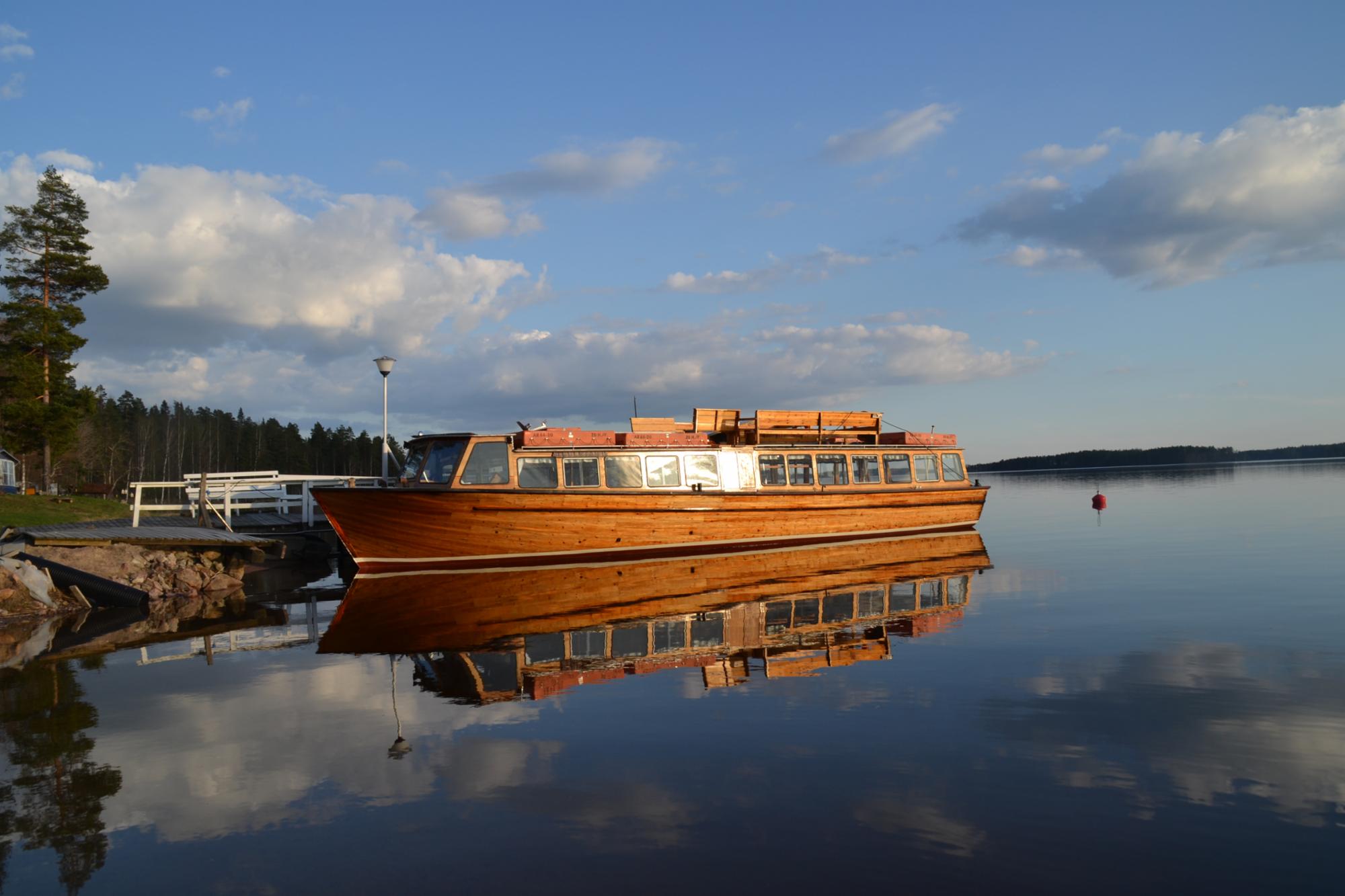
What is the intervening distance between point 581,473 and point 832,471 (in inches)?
335

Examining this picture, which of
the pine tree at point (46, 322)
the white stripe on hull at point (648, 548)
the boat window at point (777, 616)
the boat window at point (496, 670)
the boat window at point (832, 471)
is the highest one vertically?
the pine tree at point (46, 322)

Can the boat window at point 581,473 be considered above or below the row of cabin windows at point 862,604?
above

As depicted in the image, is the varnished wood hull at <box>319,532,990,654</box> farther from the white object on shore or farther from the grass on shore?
the grass on shore

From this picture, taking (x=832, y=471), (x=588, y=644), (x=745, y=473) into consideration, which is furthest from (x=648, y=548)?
(x=588, y=644)

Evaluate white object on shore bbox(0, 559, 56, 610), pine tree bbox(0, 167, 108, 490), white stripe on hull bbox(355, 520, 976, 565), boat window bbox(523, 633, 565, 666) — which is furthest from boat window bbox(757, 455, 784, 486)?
pine tree bbox(0, 167, 108, 490)

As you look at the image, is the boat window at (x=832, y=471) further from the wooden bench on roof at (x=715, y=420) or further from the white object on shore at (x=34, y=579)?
the white object on shore at (x=34, y=579)

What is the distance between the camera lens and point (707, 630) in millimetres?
12141

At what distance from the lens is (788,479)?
77.6 feet

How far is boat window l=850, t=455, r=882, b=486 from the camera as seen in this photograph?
25406 mm

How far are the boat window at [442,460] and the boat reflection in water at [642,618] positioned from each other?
2298mm

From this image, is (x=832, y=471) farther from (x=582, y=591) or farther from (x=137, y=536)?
(x=137, y=536)

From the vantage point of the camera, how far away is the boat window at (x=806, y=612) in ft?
41.0

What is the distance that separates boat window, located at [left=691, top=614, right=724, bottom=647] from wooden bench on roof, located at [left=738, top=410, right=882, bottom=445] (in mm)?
10776

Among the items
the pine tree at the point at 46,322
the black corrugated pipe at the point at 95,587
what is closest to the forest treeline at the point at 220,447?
the pine tree at the point at 46,322
